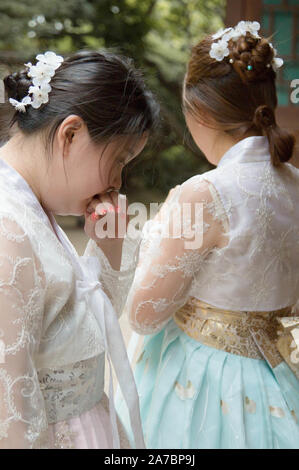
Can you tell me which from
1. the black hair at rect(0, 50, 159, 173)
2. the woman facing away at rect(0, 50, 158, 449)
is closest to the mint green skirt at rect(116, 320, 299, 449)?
the woman facing away at rect(0, 50, 158, 449)

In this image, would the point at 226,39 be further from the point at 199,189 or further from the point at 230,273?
the point at 230,273

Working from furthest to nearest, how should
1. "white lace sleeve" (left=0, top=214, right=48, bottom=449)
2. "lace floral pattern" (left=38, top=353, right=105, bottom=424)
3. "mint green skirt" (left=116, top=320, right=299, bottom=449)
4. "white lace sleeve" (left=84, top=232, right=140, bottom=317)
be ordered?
1. "mint green skirt" (left=116, top=320, right=299, bottom=449)
2. "white lace sleeve" (left=84, top=232, right=140, bottom=317)
3. "lace floral pattern" (left=38, top=353, right=105, bottom=424)
4. "white lace sleeve" (left=0, top=214, right=48, bottom=449)

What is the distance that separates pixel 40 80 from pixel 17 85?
0.19 ft

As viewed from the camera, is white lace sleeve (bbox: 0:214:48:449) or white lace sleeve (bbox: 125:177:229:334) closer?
white lace sleeve (bbox: 0:214:48:449)

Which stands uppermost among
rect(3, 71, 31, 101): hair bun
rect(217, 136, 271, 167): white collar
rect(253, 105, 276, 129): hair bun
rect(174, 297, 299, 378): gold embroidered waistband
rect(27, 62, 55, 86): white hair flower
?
rect(27, 62, 55, 86): white hair flower

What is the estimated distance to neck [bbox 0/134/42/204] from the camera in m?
0.63

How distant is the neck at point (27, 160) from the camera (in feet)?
2.06

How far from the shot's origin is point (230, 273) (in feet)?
2.96

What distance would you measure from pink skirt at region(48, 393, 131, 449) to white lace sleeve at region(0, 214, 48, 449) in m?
0.08

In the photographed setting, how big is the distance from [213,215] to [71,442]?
1.39ft

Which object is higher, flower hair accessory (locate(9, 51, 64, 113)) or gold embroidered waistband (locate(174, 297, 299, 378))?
flower hair accessory (locate(9, 51, 64, 113))

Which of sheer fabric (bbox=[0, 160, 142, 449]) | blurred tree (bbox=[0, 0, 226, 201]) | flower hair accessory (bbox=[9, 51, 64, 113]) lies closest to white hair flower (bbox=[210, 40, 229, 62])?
flower hair accessory (bbox=[9, 51, 64, 113])

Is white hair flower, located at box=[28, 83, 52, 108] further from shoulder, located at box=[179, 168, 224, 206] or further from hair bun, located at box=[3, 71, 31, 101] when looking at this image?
shoulder, located at box=[179, 168, 224, 206]

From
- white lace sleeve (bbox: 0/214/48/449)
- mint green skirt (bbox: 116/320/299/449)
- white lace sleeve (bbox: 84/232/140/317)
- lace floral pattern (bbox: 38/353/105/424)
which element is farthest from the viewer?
mint green skirt (bbox: 116/320/299/449)
